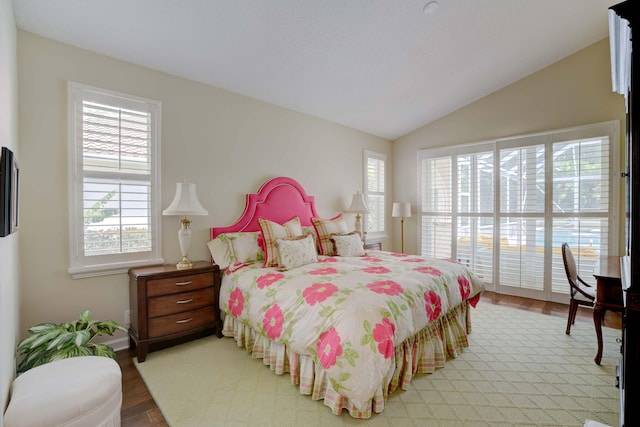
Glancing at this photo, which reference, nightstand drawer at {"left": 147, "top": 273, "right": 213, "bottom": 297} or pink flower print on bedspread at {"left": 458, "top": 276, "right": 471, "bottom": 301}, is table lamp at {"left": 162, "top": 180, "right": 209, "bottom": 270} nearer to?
nightstand drawer at {"left": 147, "top": 273, "right": 213, "bottom": 297}

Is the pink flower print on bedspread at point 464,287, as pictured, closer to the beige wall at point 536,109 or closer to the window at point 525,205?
the window at point 525,205

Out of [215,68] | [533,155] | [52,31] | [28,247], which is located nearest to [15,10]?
[52,31]

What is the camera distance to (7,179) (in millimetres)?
1254

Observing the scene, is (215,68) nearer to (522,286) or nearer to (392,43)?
(392,43)

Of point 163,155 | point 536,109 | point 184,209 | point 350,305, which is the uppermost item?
point 536,109

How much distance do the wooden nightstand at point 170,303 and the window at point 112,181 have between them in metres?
0.27

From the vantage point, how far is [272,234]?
3.12 meters

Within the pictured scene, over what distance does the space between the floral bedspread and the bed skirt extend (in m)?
0.10

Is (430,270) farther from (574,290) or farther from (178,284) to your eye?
(178,284)

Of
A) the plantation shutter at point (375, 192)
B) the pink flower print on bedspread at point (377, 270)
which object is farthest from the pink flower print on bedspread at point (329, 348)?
the plantation shutter at point (375, 192)

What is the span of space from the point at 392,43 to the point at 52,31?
2958 millimetres

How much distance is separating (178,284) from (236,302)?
534 millimetres

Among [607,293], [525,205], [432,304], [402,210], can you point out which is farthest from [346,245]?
[525,205]

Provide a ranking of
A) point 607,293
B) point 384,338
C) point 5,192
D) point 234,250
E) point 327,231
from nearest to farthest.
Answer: point 5,192 < point 384,338 < point 607,293 < point 234,250 < point 327,231
